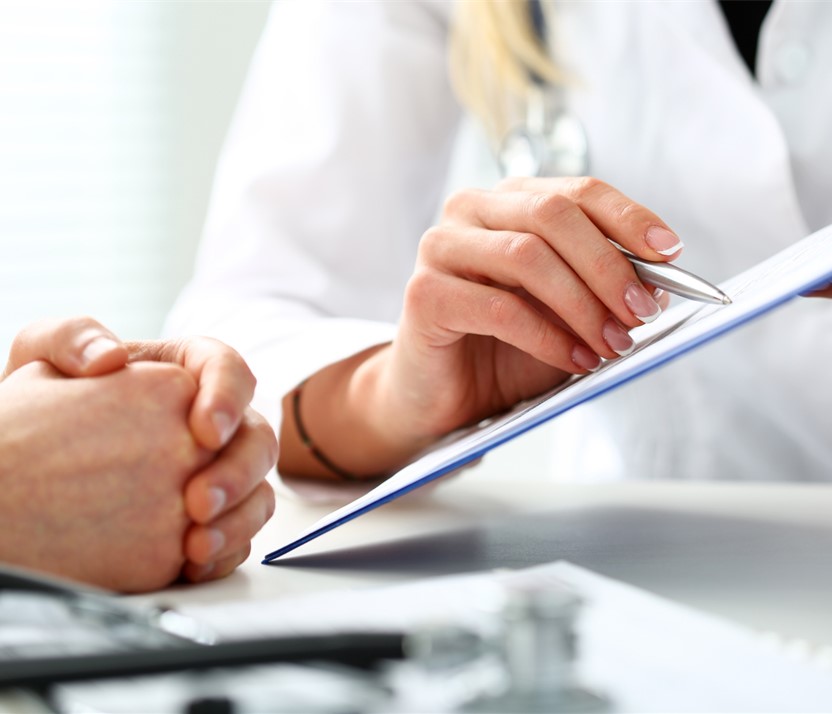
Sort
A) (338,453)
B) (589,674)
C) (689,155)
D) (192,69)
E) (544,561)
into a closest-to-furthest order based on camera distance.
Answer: (589,674) → (544,561) → (338,453) → (689,155) → (192,69)

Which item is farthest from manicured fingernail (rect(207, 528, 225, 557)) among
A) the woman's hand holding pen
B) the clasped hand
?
the woman's hand holding pen

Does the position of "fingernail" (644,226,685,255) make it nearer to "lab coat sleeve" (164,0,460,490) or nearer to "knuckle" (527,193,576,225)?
"knuckle" (527,193,576,225)

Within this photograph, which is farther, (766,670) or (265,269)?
(265,269)

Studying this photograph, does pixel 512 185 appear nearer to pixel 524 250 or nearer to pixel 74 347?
pixel 524 250

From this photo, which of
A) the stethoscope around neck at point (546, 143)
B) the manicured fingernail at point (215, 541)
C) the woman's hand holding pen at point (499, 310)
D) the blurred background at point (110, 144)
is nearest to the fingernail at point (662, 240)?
the woman's hand holding pen at point (499, 310)

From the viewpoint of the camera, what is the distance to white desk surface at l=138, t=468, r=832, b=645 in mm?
373

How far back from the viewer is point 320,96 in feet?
2.73

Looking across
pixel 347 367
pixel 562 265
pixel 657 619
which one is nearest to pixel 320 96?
pixel 347 367

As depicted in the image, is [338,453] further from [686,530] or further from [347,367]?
[686,530]

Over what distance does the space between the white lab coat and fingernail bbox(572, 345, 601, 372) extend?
0.19 meters

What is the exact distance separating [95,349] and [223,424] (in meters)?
0.06

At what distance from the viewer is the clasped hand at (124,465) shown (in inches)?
14.6

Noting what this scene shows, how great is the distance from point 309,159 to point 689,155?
281 mm

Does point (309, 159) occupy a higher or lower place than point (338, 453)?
higher
